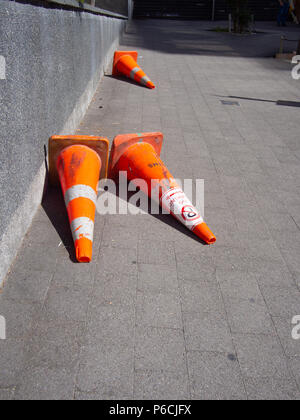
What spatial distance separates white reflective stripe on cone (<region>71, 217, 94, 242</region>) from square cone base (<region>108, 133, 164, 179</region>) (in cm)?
121

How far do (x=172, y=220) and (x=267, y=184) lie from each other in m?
1.78

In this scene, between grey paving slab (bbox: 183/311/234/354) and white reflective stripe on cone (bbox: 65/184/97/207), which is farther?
white reflective stripe on cone (bbox: 65/184/97/207)

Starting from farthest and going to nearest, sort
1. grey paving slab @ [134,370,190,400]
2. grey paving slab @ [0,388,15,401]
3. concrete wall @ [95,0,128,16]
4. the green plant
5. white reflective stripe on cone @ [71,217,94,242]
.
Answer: the green plant → concrete wall @ [95,0,128,16] → white reflective stripe on cone @ [71,217,94,242] → grey paving slab @ [134,370,190,400] → grey paving slab @ [0,388,15,401]

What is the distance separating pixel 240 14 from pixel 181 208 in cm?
2496

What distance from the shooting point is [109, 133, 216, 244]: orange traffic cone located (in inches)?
158

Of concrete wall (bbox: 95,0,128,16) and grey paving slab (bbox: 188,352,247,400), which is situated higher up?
concrete wall (bbox: 95,0,128,16)

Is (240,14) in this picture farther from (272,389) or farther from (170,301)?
(272,389)

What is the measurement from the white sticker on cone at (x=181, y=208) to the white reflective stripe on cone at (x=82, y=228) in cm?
90

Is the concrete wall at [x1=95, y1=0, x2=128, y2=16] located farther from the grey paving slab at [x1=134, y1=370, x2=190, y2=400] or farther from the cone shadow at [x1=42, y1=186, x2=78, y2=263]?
the grey paving slab at [x1=134, y1=370, x2=190, y2=400]

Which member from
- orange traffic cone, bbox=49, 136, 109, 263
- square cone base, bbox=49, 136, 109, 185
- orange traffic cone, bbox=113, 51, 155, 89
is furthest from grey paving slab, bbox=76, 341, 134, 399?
orange traffic cone, bbox=113, 51, 155, 89

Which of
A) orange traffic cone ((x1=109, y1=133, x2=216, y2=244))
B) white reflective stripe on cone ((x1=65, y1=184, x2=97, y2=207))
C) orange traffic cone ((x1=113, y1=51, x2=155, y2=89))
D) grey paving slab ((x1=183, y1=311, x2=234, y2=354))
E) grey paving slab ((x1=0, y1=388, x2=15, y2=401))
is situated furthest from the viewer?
orange traffic cone ((x1=113, y1=51, x2=155, y2=89))

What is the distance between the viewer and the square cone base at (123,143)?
463 cm

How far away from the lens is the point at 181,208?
4086mm

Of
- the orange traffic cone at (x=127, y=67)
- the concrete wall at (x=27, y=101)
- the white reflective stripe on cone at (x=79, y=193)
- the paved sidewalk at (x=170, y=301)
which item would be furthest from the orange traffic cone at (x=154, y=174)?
the orange traffic cone at (x=127, y=67)
